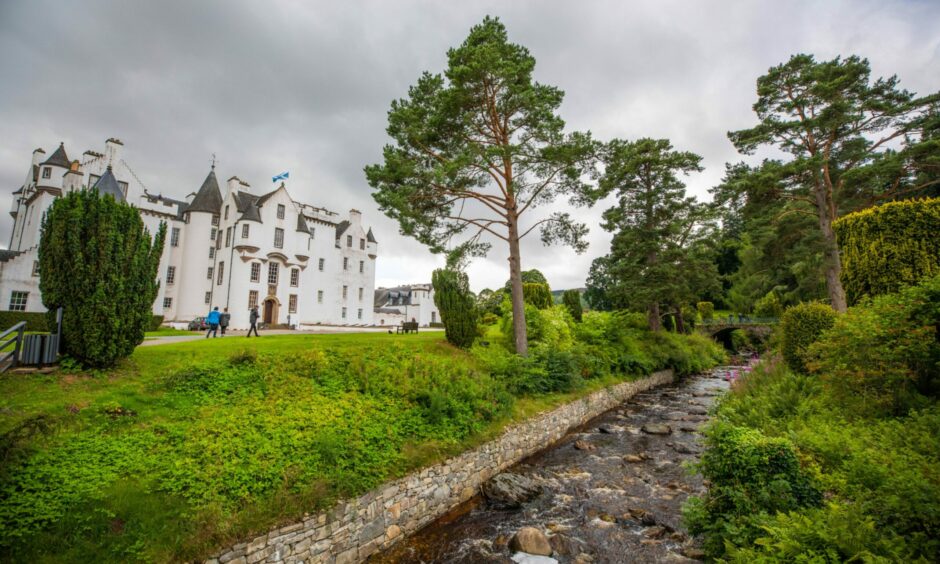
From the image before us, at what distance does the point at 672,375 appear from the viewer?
2544 centimetres

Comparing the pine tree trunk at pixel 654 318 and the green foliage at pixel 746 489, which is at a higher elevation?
the pine tree trunk at pixel 654 318

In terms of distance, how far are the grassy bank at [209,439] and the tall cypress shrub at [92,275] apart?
3.10 ft

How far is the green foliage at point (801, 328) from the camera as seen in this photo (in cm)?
1120

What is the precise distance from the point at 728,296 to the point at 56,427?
67.5 metres

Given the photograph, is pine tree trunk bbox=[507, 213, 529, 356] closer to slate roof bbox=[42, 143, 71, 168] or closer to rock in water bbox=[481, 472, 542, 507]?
rock in water bbox=[481, 472, 542, 507]

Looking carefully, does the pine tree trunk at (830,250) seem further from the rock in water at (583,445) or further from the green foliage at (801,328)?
the rock in water at (583,445)

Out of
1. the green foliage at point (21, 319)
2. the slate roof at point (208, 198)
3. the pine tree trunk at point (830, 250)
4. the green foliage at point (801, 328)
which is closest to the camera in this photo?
the green foliage at point (801, 328)

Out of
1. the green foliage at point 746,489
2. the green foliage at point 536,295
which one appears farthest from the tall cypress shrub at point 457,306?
the green foliage at point 746,489

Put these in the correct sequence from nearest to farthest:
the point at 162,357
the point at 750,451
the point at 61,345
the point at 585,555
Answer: the point at 750,451 < the point at 585,555 < the point at 61,345 < the point at 162,357

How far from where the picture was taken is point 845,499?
4777 mm

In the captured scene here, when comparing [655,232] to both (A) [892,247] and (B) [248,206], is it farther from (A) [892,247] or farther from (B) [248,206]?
(B) [248,206]

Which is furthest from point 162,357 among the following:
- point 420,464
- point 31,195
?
point 31,195

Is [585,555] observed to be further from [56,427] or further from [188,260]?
[188,260]

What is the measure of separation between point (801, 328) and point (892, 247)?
12.2ft
